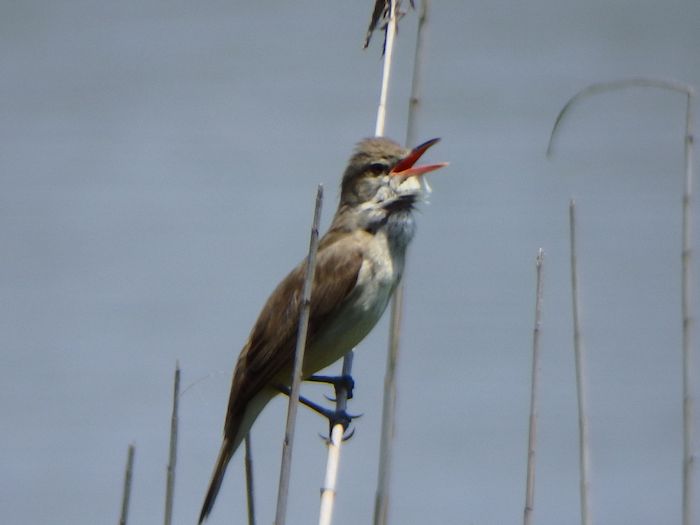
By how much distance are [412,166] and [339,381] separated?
32.4 inches

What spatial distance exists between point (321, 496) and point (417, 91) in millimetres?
1090

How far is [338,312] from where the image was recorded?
11.5ft

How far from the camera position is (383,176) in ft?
12.0

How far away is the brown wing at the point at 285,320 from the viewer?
3428 mm

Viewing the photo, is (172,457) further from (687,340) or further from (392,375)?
(687,340)

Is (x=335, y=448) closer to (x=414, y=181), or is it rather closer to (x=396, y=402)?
(x=396, y=402)

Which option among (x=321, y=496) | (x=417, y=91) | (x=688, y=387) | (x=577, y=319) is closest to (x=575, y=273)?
(x=577, y=319)

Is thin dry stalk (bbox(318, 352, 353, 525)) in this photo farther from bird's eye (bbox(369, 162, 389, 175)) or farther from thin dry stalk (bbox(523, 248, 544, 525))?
bird's eye (bbox(369, 162, 389, 175))

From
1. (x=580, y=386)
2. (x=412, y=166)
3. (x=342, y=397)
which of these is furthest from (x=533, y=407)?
(x=412, y=166)

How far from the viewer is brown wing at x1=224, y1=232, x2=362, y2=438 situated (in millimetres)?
3428

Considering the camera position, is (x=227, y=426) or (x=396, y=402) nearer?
(x=396, y=402)

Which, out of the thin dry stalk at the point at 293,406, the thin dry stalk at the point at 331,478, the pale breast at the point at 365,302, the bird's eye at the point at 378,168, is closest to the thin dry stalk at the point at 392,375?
the thin dry stalk at the point at 331,478

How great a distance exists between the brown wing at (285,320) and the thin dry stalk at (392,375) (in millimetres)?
697

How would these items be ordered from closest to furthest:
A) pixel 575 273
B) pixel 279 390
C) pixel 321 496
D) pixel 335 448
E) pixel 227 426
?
1. pixel 321 496
2. pixel 335 448
3. pixel 575 273
4. pixel 227 426
5. pixel 279 390
